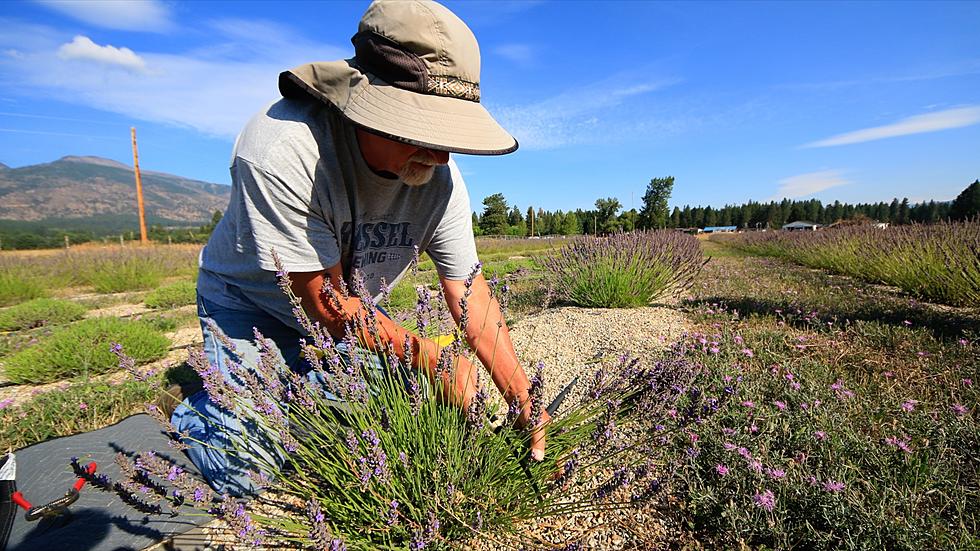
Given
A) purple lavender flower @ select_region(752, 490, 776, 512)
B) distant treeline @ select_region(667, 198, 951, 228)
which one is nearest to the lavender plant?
purple lavender flower @ select_region(752, 490, 776, 512)

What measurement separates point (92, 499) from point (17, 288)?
29.1 ft

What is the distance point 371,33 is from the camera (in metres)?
1.24

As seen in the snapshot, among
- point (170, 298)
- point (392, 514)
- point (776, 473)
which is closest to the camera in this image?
point (392, 514)

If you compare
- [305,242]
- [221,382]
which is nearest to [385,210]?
[305,242]

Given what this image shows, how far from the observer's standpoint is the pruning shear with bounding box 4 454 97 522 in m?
1.41

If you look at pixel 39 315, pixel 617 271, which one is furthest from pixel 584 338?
pixel 39 315

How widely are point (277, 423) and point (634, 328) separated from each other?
2.92m

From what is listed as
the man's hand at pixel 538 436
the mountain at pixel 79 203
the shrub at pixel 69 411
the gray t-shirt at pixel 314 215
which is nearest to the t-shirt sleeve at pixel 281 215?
the gray t-shirt at pixel 314 215

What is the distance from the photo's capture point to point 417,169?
143 cm

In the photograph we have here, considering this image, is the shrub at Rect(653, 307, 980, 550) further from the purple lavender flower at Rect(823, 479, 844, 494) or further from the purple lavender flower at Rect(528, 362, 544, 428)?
the purple lavender flower at Rect(528, 362, 544, 428)

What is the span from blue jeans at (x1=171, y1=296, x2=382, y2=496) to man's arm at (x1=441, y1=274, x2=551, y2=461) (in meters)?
0.37

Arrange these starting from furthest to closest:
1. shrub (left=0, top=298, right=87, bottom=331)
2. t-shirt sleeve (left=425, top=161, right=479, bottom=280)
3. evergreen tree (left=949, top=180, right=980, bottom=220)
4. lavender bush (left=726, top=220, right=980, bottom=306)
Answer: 1. evergreen tree (left=949, top=180, right=980, bottom=220)
2. shrub (left=0, top=298, right=87, bottom=331)
3. lavender bush (left=726, top=220, right=980, bottom=306)
4. t-shirt sleeve (left=425, top=161, right=479, bottom=280)

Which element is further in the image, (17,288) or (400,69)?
(17,288)

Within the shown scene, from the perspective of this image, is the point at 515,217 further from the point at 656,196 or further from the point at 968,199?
the point at 968,199
